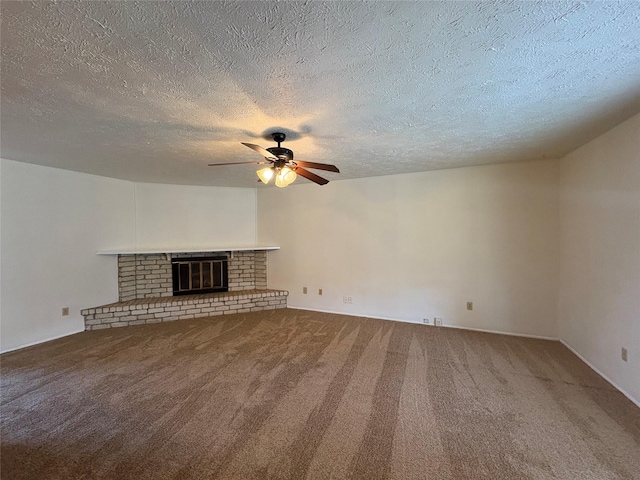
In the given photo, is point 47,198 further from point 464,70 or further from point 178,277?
point 464,70

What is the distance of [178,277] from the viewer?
500 centimetres

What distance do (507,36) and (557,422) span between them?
2511 mm

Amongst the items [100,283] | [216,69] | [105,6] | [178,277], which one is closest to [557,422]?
[216,69]

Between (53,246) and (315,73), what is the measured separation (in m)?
4.30

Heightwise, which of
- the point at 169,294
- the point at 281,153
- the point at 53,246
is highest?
the point at 281,153

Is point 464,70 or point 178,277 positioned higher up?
point 464,70

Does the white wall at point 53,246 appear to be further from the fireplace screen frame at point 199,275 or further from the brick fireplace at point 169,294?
the fireplace screen frame at point 199,275

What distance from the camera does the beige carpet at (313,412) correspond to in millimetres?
1644

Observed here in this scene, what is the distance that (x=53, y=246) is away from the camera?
3.71 m

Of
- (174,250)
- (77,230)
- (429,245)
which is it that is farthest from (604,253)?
(77,230)

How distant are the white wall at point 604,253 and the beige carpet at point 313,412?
0.27 meters

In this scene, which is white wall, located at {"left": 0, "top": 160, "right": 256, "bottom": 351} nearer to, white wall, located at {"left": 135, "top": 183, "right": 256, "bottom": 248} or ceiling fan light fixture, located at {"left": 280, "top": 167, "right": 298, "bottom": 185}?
white wall, located at {"left": 135, "top": 183, "right": 256, "bottom": 248}

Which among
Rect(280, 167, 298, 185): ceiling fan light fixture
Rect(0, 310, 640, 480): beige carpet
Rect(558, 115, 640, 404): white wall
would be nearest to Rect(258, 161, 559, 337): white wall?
Rect(558, 115, 640, 404): white wall

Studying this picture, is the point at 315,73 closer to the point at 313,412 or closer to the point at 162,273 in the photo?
the point at 313,412
